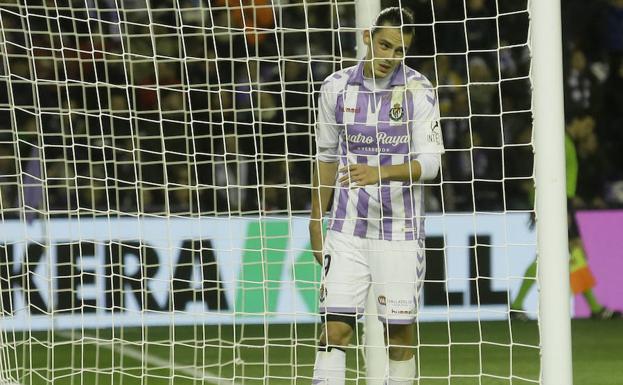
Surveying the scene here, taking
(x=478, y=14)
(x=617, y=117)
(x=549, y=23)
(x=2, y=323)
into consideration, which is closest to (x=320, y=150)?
(x=549, y=23)

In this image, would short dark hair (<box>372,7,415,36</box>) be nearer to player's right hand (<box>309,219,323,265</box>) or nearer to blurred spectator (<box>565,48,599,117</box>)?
player's right hand (<box>309,219,323,265</box>)

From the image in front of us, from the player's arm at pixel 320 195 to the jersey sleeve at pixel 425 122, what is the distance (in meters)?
0.43

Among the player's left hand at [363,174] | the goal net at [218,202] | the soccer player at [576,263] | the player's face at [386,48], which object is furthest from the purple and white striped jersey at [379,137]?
the soccer player at [576,263]

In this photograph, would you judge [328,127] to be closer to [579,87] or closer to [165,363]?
[165,363]

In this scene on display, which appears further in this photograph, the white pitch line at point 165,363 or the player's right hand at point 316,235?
the white pitch line at point 165,363

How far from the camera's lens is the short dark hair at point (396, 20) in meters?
6.32

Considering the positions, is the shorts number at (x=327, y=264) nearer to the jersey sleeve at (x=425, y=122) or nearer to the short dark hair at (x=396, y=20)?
the jersey sleeve at (x=425, y=122)

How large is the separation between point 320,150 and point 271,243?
3718 millimetres

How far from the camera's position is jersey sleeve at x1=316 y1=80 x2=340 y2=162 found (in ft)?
21.6

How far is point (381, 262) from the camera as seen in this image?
6473 millimetres

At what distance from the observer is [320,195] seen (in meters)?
6.62

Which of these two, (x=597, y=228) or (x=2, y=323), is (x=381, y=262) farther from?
(x=597, y=228)

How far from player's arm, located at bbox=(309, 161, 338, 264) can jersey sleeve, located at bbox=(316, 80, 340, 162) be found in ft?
0.14

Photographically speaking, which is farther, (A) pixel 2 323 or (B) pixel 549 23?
(A) pixel 2 323
